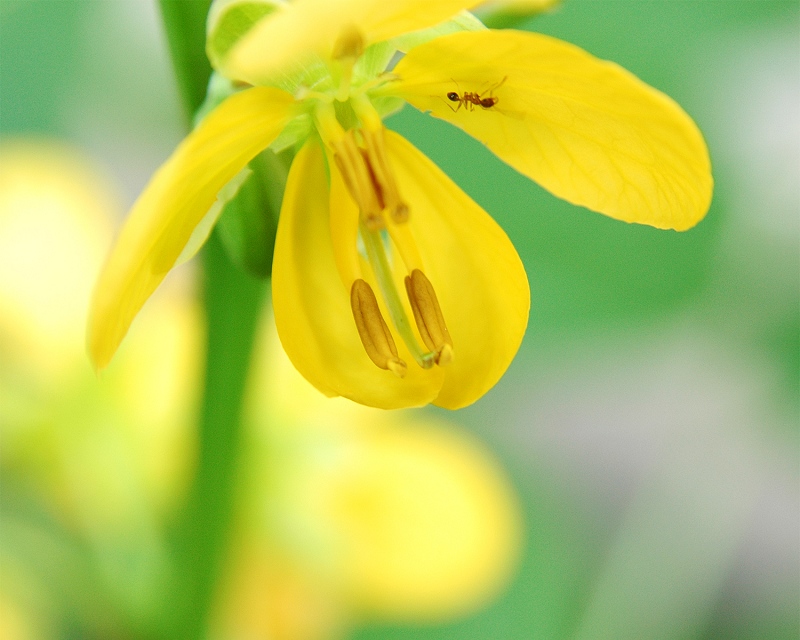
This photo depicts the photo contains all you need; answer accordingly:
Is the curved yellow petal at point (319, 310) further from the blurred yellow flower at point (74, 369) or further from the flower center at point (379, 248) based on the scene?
the blurred yellow flower at point (74, 369)

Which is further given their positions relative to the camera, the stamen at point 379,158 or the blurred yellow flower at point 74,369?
the blurred yellow flower at point 74,369

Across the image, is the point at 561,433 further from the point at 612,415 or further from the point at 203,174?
the point at 203,174

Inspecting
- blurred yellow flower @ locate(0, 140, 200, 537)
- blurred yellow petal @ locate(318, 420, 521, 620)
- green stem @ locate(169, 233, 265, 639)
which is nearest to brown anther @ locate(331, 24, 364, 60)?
green stem @ locate(169, 233, 265, 639)

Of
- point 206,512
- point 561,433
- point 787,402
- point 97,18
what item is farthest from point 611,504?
point 97,18

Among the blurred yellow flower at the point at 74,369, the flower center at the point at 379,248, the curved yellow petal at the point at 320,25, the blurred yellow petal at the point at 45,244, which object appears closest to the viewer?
the curved yellow petal at the point at 320,25

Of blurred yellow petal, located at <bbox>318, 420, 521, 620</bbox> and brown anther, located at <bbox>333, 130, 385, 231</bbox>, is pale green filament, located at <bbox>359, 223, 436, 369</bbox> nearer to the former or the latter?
brown anther, located at <bbox>333, 130, 385, 231</bbox>

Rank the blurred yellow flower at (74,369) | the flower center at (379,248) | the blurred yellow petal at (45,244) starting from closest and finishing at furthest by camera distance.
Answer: the flower center at (379,248)
the blurred yellow flower at (74,369)
the blurred yellow petal at (45,244)

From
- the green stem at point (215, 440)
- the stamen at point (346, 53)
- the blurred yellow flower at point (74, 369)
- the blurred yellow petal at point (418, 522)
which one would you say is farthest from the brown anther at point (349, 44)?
the blurred yellow petal at point (418, 522)
